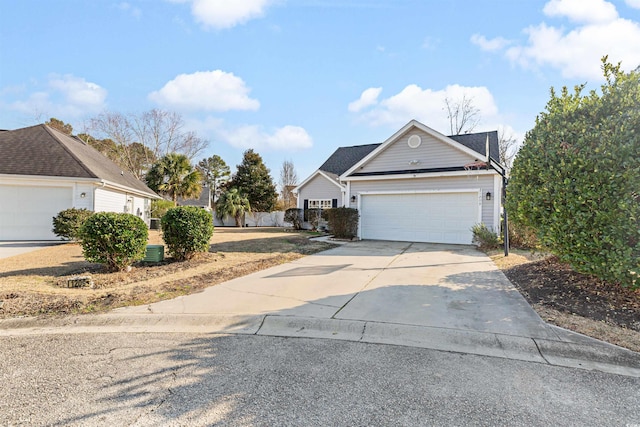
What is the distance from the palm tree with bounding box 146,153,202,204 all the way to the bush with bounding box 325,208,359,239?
1712 centimetres

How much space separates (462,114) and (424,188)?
1771 cm

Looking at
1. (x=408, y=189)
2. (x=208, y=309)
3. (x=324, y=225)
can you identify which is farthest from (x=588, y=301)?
(x=324, y=225)

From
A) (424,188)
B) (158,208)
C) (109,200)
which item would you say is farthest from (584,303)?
(158,208)

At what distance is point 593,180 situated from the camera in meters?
3.90

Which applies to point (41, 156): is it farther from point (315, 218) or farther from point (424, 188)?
point (424, 188)

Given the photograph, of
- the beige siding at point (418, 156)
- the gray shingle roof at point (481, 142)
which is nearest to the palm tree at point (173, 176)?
the beige siding at point (418, 156)

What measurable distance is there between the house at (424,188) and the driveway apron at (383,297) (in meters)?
4.38

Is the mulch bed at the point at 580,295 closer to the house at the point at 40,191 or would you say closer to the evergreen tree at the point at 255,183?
the house at the point at 40,191

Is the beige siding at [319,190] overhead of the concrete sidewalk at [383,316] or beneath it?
overhead

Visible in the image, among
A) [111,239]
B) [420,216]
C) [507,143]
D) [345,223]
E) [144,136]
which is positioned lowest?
[111,239]

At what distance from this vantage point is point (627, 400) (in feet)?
7.56

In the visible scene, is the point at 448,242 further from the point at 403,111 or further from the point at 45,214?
the point at 45,214

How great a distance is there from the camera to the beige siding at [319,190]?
1964 cm

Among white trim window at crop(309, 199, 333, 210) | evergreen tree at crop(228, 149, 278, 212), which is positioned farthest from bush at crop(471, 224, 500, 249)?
evergreen tree at crop(228, 149, 278, 212)
